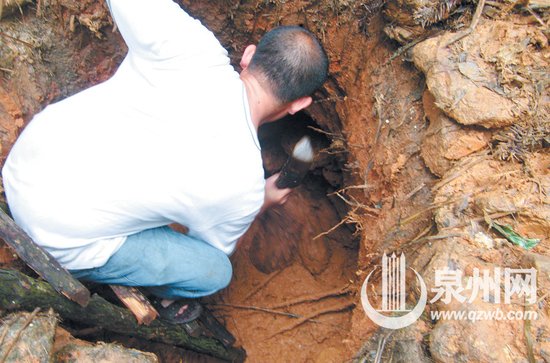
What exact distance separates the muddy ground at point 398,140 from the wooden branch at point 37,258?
0.70 ft

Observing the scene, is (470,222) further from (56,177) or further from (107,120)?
(56,177)

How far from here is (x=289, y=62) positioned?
1.75 meters

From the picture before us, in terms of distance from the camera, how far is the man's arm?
5.29 ft

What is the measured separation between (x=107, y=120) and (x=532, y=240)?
1.59m

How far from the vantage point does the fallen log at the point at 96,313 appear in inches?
59.7

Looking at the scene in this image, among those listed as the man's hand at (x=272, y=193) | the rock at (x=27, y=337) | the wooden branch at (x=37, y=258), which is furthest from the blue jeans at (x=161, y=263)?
the man's hand at (x=272, y=193)

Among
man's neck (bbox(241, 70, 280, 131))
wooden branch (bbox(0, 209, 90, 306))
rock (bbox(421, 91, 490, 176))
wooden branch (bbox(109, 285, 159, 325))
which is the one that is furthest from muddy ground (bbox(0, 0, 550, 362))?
man's neck (bbox(241, 70, 280, 131))

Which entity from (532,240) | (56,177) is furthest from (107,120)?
(532,240)

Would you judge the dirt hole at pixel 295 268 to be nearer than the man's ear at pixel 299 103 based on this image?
No

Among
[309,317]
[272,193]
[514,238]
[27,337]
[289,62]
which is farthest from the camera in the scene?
[309,317]

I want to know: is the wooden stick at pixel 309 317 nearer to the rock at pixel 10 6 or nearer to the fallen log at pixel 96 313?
the fallen log at pixel 96 313

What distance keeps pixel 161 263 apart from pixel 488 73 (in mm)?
1591

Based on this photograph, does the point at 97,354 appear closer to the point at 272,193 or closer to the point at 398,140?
the point at 272,193

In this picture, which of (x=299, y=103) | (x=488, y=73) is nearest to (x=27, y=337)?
(x=299, y=103)
